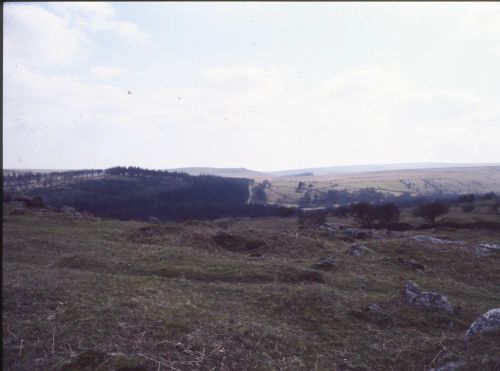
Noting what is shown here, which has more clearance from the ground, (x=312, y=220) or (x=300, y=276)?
(x=300, y=276)

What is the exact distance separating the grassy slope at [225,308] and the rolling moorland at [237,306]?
42 millimetres

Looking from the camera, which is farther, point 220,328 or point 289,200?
point 289,200

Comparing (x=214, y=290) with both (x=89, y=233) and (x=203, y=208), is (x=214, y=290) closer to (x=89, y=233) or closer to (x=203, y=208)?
(x=89, y=233)

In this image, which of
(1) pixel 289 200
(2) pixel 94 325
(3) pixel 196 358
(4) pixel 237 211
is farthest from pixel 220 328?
(1) pixel 289 200

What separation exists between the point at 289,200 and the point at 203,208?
6666 cm

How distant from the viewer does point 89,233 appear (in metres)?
23.1

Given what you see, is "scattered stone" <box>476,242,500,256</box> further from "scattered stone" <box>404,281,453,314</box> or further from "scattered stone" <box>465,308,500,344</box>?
"scattered stone" <box>465,308,500,344</box>

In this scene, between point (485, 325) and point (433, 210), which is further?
point (433, 210)

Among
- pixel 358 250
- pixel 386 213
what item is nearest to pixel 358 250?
pixel 358 250

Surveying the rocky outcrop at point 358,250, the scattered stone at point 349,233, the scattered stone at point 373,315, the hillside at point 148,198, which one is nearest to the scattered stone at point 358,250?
the rocky outcrop at point 358,250

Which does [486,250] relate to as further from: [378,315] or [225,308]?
[225,308]

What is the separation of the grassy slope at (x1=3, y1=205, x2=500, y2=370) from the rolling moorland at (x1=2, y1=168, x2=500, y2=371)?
0.14ft

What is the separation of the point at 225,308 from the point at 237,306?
0.44 m

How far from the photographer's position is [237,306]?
36.0 feet
